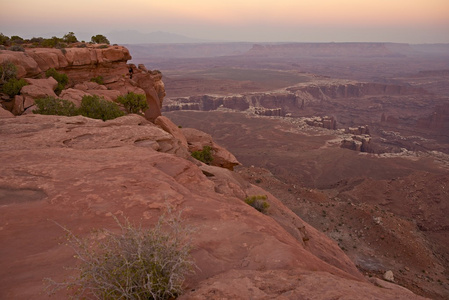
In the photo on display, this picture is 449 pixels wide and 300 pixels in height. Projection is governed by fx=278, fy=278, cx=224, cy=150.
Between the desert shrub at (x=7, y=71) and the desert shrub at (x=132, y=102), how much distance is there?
641 cm

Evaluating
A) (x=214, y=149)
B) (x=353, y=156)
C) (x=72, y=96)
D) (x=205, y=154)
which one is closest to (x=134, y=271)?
(x=205, y=154)

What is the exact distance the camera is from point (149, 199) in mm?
6035

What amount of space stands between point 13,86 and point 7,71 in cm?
144

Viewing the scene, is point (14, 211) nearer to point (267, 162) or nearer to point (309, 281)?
point (309, 281)

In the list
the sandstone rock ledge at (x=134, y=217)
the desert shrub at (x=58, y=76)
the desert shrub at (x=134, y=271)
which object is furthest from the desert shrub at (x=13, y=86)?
the desert shrub at (x=134, y=271)

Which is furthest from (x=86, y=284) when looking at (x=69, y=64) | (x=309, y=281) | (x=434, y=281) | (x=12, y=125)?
(x=69, y=64)

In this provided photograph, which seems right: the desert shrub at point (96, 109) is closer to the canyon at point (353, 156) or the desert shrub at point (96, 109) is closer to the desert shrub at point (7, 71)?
the desert shrub at point (7, 71)

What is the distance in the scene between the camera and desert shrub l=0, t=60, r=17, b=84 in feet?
56.3

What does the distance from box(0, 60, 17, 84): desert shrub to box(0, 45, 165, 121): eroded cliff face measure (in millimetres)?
602

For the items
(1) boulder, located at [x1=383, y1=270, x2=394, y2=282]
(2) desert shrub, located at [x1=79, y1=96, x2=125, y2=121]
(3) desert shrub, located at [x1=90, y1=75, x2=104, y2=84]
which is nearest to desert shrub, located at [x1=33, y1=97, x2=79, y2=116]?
(2) desert shrub, located at [x1=79, y1=96, x2=125, y2=121]

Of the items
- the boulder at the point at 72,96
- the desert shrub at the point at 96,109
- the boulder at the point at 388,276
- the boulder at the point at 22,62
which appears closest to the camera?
the boulder at the point at 388,276

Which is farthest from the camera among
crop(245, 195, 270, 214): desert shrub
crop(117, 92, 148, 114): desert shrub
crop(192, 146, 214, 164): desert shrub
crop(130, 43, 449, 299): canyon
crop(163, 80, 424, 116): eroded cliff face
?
crop(163, 80, 424, 116): eroded cliff face

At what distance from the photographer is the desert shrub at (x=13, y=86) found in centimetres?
1675

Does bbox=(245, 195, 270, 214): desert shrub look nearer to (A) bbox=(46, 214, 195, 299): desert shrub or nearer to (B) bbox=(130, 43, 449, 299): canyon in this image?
(A) bbox=(46, 214, 195, 299): desert shrub
